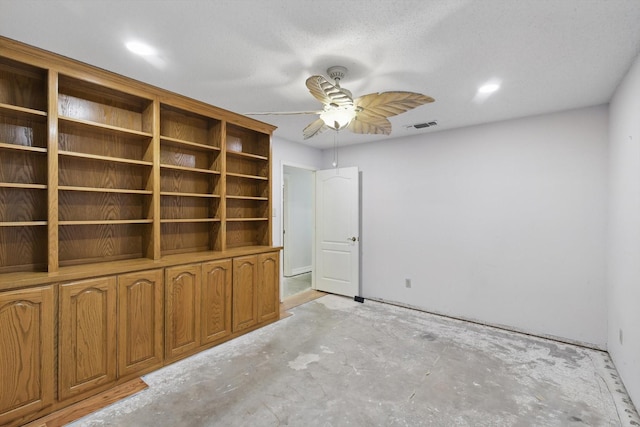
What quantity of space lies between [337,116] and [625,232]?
8.08 ft

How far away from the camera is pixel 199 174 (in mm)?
3299

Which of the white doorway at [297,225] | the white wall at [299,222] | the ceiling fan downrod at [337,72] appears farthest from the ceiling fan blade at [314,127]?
the white wall at [299,222]

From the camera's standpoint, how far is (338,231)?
4832 millimetres

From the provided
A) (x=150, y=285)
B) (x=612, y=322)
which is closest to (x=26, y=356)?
(x=150, y=285)

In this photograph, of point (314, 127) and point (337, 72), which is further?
point (314, 127)

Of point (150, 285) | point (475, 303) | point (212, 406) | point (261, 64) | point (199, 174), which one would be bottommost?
point (212, 406)

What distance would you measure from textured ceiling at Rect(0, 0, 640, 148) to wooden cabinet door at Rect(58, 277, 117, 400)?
1.68 metres

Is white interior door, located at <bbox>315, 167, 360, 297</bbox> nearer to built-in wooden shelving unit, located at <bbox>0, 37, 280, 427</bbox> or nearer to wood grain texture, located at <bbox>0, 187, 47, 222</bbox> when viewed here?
built-in wooden shelving unit, located at <bbox>0, 37, 280, 427</bbox>

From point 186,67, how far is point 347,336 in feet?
9.82

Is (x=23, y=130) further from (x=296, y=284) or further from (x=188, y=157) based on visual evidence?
(x=296, y=284)

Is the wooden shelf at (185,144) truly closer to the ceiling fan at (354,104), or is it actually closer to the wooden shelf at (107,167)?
the wooden shelf at (107,167)

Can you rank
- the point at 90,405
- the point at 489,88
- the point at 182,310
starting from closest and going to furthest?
the point at 90,405 < the point at 489,88 < the point at 182,310

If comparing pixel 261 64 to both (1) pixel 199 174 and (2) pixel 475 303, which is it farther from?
(2) pixel 475 303

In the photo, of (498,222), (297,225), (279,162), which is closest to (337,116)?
(279,162)
